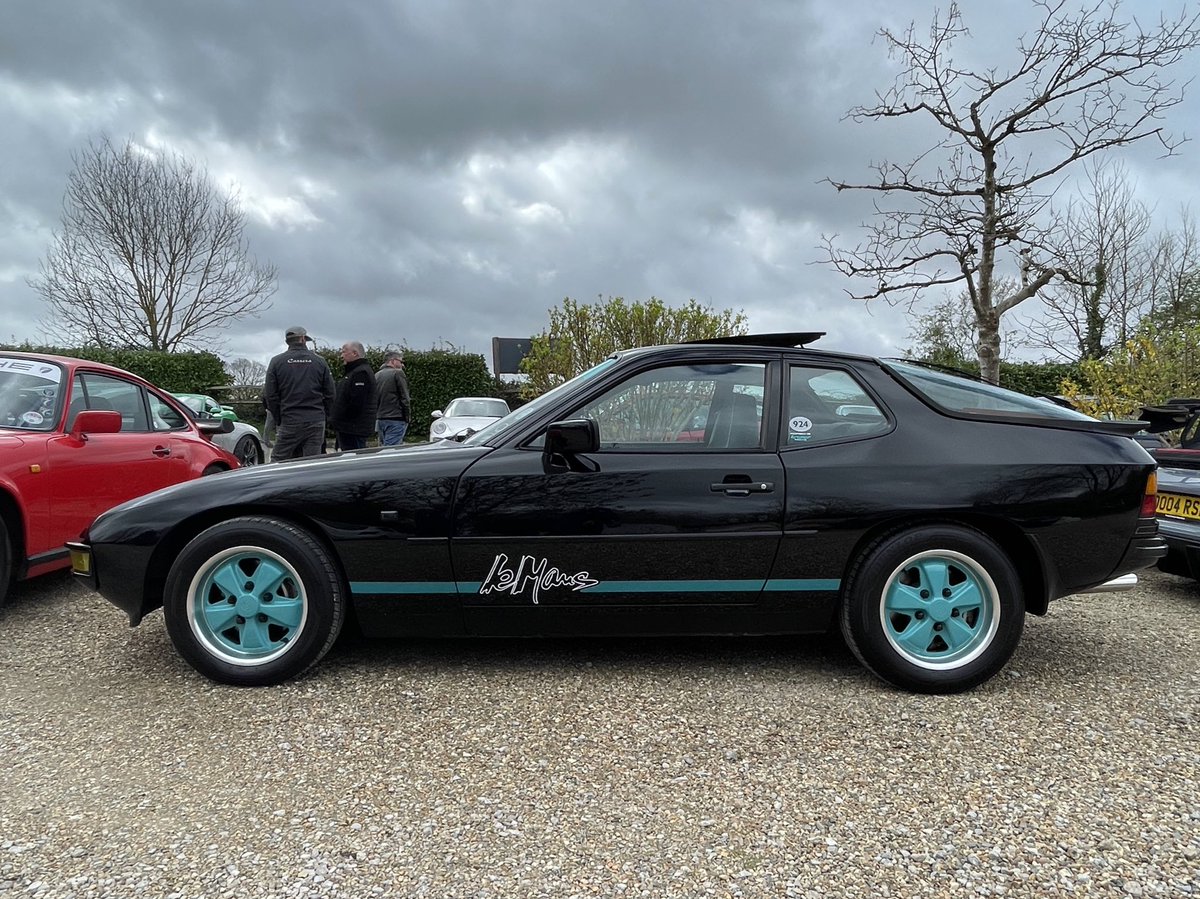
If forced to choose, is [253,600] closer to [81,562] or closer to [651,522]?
[81,562]

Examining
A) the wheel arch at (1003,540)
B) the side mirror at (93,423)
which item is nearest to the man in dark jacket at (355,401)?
the side mirror at (93,423)

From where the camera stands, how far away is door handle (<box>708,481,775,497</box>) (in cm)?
295

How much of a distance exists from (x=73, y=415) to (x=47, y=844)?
312cm

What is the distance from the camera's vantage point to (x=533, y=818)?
2094mm

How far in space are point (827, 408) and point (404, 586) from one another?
1.89 meters

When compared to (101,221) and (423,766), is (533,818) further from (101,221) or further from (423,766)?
(101,221)

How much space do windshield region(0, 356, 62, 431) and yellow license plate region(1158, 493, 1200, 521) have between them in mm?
6543

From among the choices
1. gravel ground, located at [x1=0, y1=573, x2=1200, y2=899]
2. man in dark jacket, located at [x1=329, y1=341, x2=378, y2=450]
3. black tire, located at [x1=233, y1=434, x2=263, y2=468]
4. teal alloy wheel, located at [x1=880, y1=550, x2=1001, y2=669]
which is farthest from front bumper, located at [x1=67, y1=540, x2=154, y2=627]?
black tire, located at [x1=233, y1=434, x2=263, y2=468]

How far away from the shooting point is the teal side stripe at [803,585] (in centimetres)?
298

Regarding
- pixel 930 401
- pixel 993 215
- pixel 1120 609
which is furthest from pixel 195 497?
pixel 993 215

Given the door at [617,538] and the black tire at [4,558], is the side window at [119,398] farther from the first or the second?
the door at [617,538]

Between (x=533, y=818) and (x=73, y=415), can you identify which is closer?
(x=533, y=818)

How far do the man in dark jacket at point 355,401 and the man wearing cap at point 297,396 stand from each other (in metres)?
0.55

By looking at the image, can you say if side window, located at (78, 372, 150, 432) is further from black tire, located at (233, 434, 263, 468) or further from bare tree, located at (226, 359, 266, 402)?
bare tree, located at (226, 359, 266, 402)
